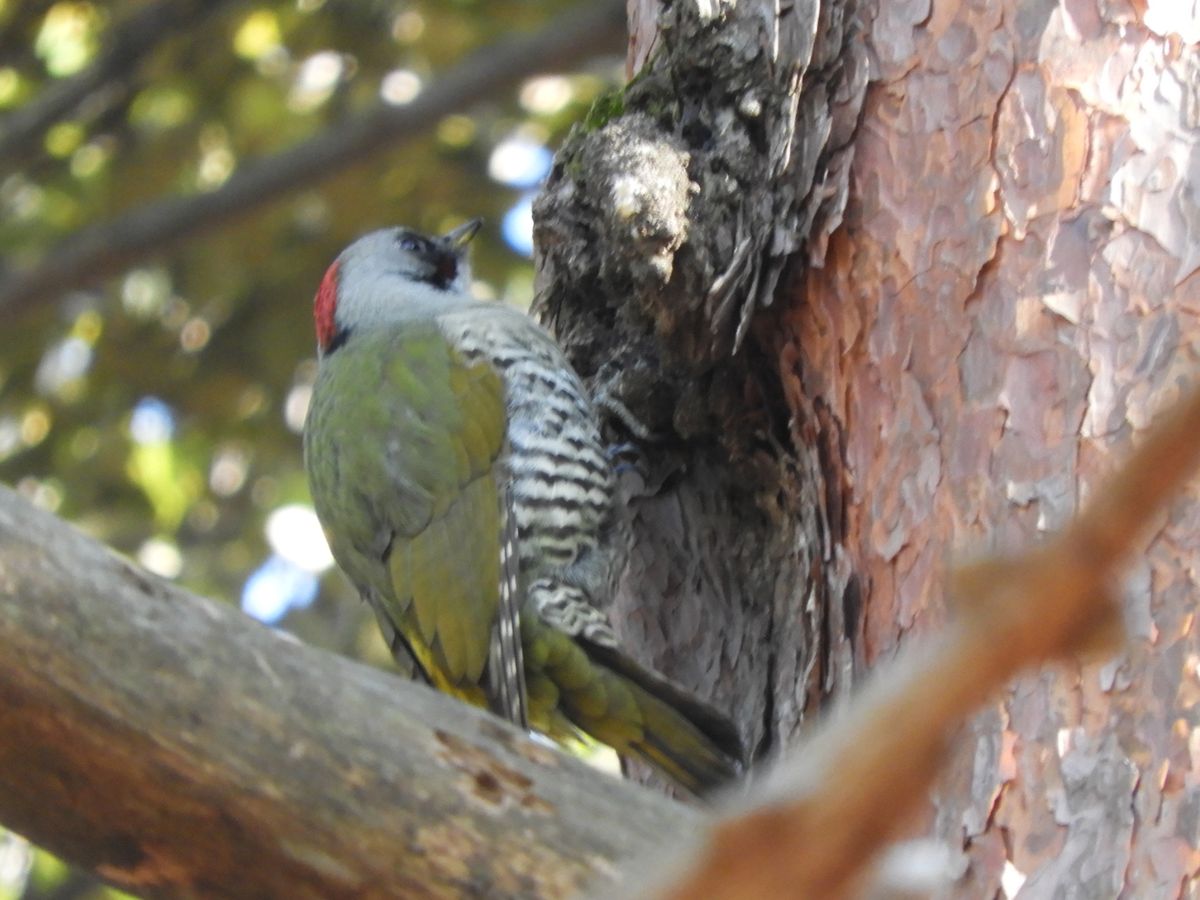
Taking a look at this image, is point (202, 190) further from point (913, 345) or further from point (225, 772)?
point (225, 772)

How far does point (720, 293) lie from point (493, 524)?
0.72 meters

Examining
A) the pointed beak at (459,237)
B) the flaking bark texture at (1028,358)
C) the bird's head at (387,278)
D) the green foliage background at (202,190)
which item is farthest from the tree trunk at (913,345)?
the green foliage background at (202,190)

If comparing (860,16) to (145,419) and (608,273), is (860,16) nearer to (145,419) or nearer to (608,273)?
(608,273)

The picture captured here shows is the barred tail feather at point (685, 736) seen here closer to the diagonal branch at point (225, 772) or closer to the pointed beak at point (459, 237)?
the diagonal branch at point (225, 772)

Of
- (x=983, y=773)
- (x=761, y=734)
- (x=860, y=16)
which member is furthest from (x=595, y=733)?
(x=860, y=16)

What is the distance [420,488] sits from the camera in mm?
3354

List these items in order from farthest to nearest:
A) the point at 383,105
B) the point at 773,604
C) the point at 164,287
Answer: the point at 164,287
the point at 383,105
the point at 773,604

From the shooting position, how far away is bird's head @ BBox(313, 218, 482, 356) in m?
4.16

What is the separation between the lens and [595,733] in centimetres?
299

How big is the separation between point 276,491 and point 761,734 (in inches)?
144

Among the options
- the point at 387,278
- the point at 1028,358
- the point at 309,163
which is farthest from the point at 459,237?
the point at 1028,358

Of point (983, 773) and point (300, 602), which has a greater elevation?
point (300, 602)

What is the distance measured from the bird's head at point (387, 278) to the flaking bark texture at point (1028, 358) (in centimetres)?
155

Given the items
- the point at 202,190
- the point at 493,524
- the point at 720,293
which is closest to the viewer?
the point at 720,293
